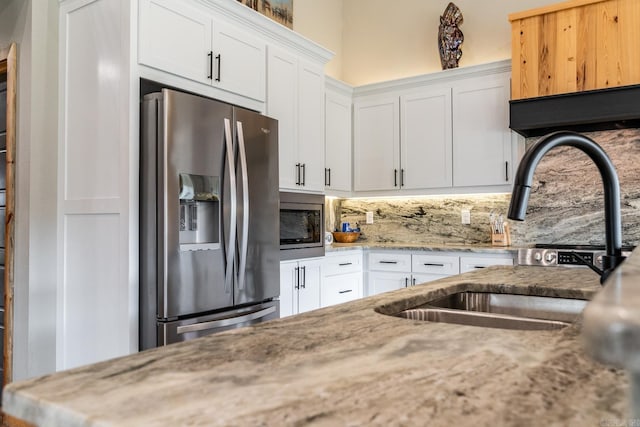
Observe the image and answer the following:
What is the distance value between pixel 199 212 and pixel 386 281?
2069mm

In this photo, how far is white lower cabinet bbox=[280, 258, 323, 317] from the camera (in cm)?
340

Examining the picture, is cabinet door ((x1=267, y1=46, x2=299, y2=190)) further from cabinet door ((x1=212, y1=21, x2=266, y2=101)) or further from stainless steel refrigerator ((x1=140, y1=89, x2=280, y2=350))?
stainless steel refrigerator ((x1=140, y1=89, x2=280, y2=350))

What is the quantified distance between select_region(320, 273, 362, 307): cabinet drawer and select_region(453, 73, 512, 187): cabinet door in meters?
1.16

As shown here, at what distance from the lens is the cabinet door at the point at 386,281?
4.05 metres

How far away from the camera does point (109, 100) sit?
249 centimetres

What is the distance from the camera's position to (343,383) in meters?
0.59

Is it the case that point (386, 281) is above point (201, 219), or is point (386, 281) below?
below

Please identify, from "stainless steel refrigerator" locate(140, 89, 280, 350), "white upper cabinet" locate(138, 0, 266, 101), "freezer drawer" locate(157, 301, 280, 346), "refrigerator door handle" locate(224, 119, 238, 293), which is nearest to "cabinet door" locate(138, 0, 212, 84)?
"white upper cabinet" locate(138, 0, 266, 101)

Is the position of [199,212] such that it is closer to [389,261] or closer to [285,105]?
[285,105]

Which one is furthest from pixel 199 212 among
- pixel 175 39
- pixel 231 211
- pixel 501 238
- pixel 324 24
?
pixel 324 24

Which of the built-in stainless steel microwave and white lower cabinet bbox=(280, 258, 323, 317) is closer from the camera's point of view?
white lower cabinet bbox=(280, 258, 323, 317)

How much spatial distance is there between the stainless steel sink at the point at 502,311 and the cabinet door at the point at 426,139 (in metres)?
2.83

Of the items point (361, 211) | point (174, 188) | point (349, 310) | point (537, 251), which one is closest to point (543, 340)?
point (349, 310)

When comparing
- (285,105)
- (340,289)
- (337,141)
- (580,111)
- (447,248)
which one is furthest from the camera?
(337,141)
